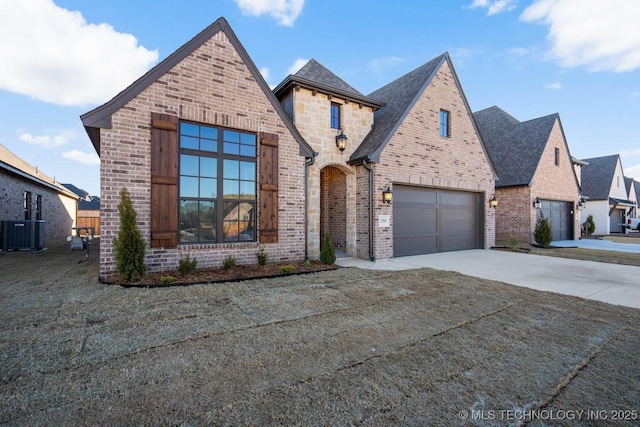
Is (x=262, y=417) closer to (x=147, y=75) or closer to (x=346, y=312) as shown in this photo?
(x=346, y=312)

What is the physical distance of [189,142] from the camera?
6.34 meters

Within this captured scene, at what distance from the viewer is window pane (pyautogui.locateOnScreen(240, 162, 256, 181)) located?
6.95m

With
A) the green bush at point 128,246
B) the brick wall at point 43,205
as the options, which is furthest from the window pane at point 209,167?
the brick wall at point 43,205

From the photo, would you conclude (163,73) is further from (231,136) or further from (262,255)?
(262,255)

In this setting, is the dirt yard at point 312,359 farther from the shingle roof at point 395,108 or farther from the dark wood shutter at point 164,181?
the shingle roof at point 395,108

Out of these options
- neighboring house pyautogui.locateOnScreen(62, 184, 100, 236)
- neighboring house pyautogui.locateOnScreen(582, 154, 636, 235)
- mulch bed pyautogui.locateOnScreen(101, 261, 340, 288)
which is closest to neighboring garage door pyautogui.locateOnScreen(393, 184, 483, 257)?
mulch bed pyautogui.locateOnScreen(101, 261, 340, 288)

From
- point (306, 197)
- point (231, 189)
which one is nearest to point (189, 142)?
point (231, 189)

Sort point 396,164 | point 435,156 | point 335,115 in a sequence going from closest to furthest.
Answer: point 396,164 < point 335,115 < point 435,156

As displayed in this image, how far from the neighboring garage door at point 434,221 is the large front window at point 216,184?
5119mm

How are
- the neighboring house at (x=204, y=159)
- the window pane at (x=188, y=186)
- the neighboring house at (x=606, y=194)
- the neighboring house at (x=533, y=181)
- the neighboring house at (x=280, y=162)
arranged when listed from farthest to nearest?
1. the neighboring house at (x=606, y=194)
2. the neighboring house at (x=533, y=181)
3. the window pane at (x=188, y=186)
4. the neighboring house at (x=280, y=162)
5. the neighboring house at (x=204, y=159)

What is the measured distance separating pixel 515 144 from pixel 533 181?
11.4ft

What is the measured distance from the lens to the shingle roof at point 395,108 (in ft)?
29.5

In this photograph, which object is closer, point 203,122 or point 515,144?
point 203,122

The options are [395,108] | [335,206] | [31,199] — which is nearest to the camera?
[395,108]
